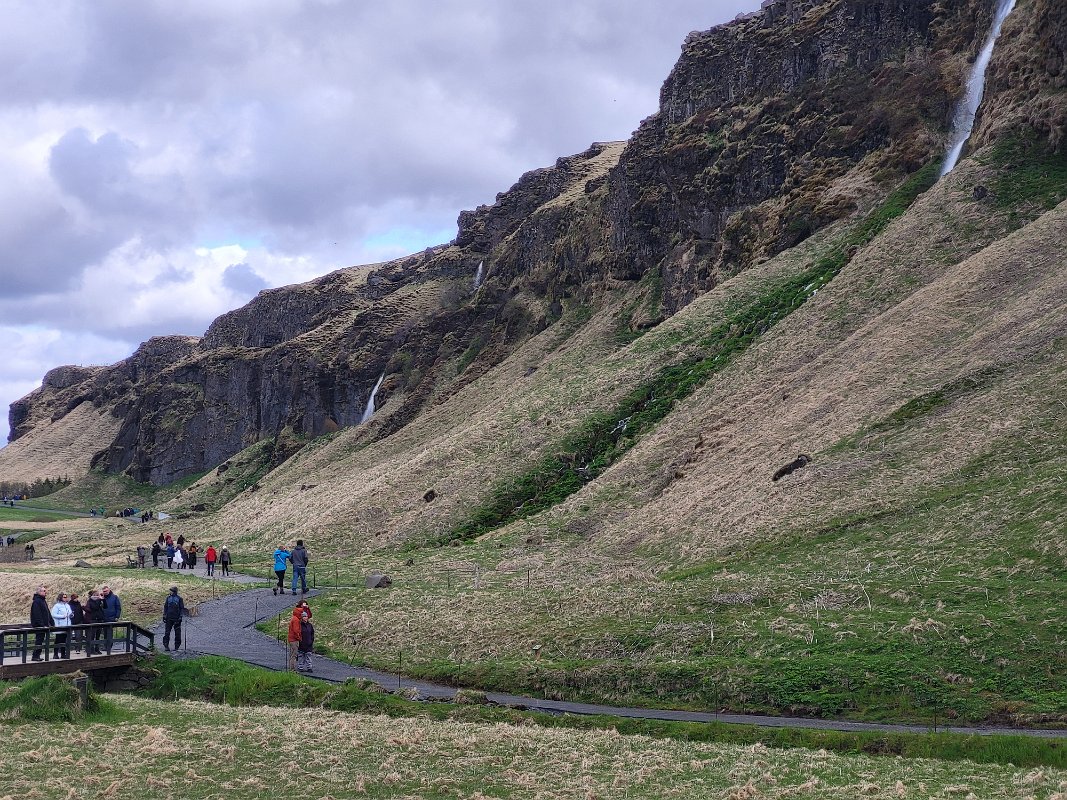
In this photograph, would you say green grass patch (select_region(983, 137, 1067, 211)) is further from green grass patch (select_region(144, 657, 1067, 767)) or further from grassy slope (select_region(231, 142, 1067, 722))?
green grass patch (select_region(144, 657, 1067, 767))

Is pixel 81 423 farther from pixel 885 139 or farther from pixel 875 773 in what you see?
pixel 875 773

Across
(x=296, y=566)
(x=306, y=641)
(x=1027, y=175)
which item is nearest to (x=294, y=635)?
(x=306, y=641)

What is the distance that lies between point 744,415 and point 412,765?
34308 millimetres

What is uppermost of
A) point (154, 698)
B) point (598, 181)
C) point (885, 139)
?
point (598, 181)

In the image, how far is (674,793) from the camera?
1503 cm

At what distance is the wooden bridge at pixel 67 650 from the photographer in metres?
24.6

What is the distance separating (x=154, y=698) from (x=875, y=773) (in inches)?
703

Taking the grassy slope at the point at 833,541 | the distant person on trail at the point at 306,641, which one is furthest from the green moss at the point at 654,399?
the distant person on trail at the point at 306,641

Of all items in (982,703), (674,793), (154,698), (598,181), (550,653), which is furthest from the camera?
(598,181)

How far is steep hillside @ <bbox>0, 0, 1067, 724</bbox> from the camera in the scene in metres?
25.4

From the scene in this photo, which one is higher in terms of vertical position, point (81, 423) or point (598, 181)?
point (598, 181)

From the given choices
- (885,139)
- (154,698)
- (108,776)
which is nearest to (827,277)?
(885,139)

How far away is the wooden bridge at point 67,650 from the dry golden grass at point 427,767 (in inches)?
209

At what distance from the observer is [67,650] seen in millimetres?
25328
